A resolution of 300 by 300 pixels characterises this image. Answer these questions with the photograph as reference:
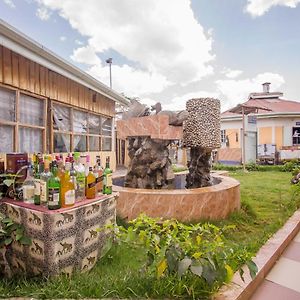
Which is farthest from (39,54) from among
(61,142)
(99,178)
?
(99,178)

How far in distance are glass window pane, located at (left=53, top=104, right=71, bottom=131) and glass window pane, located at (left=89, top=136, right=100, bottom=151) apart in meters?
1.30

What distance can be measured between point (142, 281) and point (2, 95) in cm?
444

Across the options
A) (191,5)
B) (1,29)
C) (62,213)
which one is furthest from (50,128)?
(62,213)

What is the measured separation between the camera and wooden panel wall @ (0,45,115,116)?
4770 millimetres

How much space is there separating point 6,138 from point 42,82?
1.56 metres

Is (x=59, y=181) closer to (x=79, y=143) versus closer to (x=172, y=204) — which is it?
(x=172, y=204)

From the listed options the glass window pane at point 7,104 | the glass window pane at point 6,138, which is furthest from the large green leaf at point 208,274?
the glass window pane at point 7,104

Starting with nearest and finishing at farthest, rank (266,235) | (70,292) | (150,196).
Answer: (70,292) < (266,235) < (150,196)

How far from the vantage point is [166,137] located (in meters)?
3.98

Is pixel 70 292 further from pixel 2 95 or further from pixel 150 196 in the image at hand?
pixel 2 95

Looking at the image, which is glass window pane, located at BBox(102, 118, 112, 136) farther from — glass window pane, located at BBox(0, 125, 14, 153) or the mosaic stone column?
the mosaic stone column

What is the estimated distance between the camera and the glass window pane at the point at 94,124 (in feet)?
A: 26.5

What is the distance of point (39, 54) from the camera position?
4.94m

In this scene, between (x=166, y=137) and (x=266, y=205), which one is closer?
(x=166, y=137)
